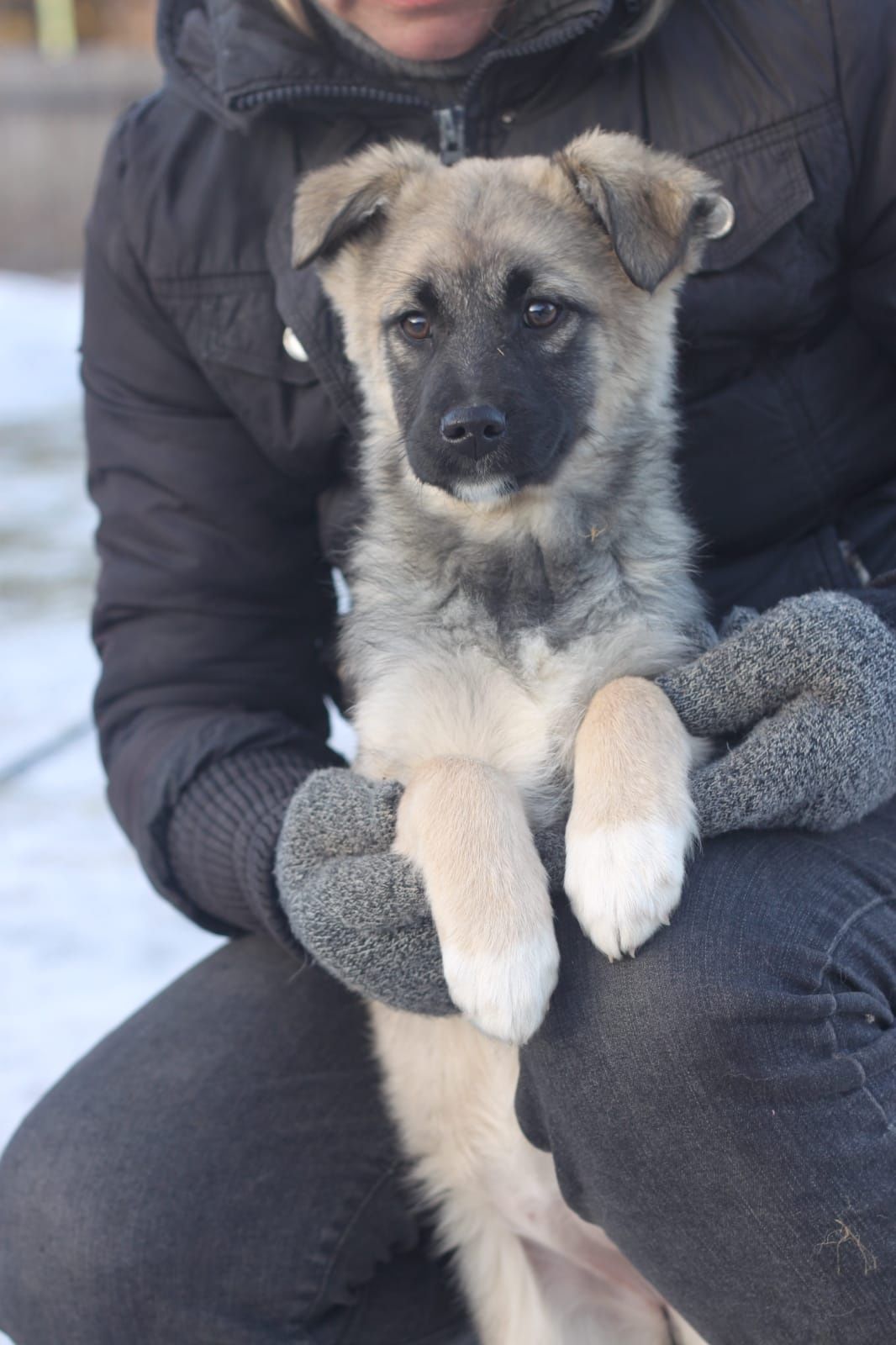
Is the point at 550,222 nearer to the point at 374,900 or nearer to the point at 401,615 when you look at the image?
the point at 401,615

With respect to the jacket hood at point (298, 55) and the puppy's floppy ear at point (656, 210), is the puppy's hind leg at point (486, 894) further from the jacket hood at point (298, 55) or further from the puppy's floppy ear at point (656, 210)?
the jacket hood at point (298, 55)

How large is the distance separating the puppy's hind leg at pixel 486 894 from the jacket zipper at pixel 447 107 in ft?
3.74

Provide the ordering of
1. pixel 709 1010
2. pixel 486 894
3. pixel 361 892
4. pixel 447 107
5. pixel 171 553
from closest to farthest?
pixel 709 1010, pixel 486 894, pixel 361 892, pixel 447 107, pixel 171 553

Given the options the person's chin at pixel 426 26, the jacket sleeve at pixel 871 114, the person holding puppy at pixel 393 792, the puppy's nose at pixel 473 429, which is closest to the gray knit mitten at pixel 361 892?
the person holding puppy at pixel 393 792

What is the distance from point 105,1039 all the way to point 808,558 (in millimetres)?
1482

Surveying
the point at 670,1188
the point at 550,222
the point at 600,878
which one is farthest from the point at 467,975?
the point at 550,222

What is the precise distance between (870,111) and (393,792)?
130 cm

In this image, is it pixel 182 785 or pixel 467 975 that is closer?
pixel 467 975

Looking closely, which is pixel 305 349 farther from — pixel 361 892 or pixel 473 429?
pixel 361 892

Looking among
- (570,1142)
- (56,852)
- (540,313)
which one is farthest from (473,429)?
(56,852)

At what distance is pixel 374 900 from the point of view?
1946 mm

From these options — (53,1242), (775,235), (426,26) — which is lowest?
(53,1242)

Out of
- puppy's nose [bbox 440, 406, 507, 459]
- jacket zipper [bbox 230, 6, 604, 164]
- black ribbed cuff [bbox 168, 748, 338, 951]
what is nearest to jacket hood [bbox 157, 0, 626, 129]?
jacket zipper [bbox 230, 6, 604, 164]

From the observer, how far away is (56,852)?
3850 mm
